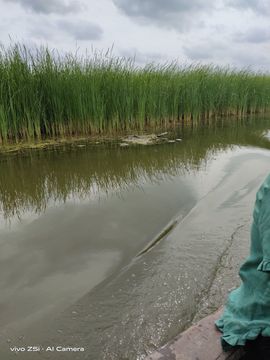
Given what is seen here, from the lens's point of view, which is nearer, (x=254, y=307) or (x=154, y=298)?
(x=254, y=307)

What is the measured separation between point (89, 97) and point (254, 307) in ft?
24.4

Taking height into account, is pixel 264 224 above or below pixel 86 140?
above

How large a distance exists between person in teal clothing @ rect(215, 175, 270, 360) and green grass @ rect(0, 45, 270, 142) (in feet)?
21.6

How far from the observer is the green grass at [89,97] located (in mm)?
7250

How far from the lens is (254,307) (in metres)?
1.35

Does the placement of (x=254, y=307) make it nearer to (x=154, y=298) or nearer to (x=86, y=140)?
(x=154, y=298)

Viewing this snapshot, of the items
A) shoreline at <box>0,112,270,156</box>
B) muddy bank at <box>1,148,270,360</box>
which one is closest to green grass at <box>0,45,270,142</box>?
shoreline at <box>0,112,270,156</box>

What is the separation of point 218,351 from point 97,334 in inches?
36.5

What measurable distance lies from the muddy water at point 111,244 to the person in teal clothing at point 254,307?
2.28 feet

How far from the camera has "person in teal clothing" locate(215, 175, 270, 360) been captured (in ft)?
4.21

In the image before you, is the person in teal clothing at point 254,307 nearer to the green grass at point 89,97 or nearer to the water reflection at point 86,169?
the water reflection at point 86,169

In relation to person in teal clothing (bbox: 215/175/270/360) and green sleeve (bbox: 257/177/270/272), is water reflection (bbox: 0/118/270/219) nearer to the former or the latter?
person in teal clothing (bbox: 215/175/270/360)

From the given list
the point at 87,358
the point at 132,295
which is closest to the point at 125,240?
the point at 132,295

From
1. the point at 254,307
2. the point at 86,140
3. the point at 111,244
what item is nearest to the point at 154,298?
the point at 111,244
